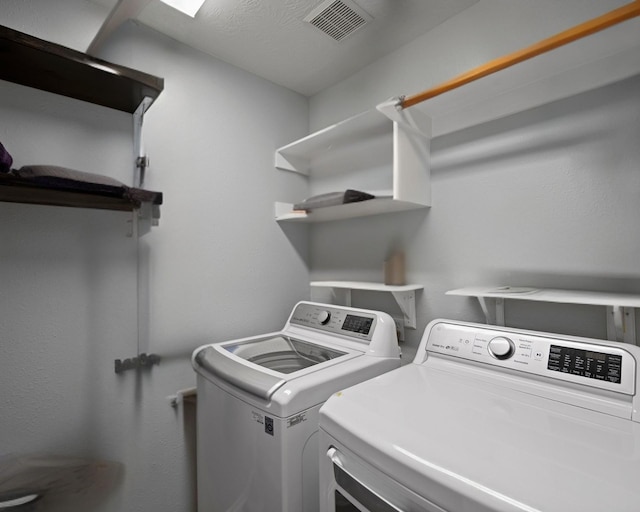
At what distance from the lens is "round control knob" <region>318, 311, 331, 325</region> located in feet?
5.39

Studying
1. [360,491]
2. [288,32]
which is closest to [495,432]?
[360,491]

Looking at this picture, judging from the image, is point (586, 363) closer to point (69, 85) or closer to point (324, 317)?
point (324, 317)

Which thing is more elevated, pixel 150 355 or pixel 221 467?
pixel 150 355

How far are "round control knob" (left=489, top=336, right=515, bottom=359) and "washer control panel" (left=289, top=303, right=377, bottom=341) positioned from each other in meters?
0.48

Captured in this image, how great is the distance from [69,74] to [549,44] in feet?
5.39

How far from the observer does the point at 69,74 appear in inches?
46.8

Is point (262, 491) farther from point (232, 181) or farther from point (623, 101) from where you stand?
point (623, 101)

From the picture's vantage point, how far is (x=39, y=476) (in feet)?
3.97

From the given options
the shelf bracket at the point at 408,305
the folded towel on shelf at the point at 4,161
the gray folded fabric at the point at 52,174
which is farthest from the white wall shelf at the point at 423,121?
the folded towel on shelf at the point at 4,161

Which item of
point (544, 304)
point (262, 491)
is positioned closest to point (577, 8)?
point (544, 304)

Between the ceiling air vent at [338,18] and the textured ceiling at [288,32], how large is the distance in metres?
0.02

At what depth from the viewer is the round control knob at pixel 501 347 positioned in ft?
3.47

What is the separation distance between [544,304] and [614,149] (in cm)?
59

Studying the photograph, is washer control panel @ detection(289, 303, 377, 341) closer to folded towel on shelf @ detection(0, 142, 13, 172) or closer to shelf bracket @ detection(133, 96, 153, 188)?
shelf bracket @ detection(133, 96, 153, 188)
